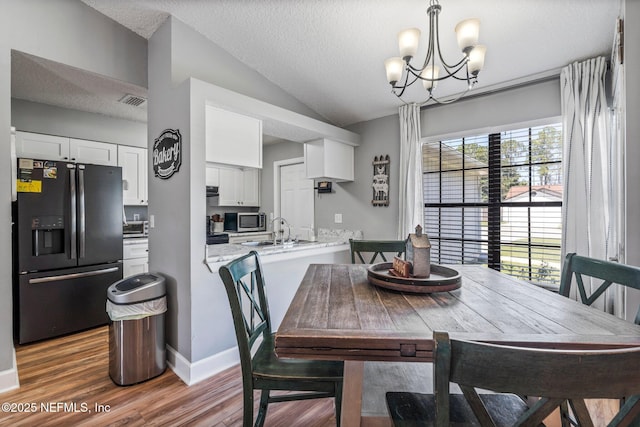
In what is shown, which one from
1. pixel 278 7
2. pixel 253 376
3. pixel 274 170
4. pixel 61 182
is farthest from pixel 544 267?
pixel 61 182

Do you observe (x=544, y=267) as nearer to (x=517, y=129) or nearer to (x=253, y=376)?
(x=517, y=129)

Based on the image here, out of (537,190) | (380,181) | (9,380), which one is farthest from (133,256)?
(537,190)

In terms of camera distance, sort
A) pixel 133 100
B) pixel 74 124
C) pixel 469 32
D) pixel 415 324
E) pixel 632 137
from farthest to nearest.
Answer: pixel 74 124 < pixel 133 100 < pixel 632 137 < pixel 469 32 < pixel 415 324

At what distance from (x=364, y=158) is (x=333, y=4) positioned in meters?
1.83

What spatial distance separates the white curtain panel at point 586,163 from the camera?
218cm

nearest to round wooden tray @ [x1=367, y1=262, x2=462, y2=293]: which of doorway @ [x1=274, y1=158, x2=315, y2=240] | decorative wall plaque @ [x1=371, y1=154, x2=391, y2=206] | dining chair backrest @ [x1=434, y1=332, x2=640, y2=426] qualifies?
dining chair backrest @ [x1=434, y1=332, x2=640, y2=426]

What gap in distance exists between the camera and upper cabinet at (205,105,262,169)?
2314mm

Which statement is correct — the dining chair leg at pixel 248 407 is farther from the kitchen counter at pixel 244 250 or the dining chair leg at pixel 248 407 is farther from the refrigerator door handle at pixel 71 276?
the refrigerator door handle at pixel 71 276

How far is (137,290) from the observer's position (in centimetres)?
209

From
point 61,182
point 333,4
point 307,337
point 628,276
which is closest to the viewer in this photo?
point 307,337

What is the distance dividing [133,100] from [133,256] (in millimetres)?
1715

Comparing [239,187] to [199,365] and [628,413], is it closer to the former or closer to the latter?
[199,365]

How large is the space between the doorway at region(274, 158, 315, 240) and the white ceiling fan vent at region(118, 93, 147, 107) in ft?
6.89

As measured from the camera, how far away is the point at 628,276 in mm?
1276
